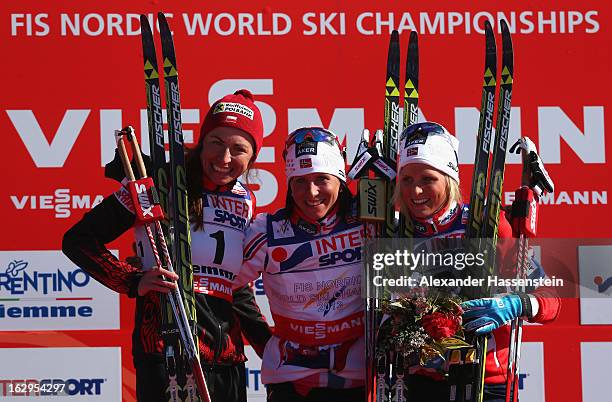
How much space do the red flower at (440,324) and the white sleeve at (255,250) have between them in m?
0.63

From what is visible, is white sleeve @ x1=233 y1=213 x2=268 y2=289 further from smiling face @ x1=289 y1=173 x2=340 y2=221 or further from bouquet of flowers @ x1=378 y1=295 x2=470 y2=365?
bouquet of flowers @ x1=378 y1=295 x2=470 y2=365

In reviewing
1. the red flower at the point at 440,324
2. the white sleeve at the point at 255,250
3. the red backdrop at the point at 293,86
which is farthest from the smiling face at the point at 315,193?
the red backdrop at the point at 293,86

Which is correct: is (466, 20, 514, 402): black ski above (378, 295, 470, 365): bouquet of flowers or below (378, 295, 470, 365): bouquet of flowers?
above

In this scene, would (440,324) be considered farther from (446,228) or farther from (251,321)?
(251,321)

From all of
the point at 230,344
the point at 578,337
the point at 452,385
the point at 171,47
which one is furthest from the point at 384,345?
the point at 578,337

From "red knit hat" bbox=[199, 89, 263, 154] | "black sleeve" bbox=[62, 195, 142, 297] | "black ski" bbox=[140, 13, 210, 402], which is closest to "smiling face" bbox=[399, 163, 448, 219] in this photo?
"red knit hat" bbox=[199, 89, 263, 154]

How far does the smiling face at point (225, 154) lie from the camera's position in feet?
12.0

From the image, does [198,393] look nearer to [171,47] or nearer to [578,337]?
[171,47]

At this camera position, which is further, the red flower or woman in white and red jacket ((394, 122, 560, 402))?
woman in white and red jacket ((394, 122, 560, 402))

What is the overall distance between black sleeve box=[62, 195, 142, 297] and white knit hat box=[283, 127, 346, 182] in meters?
0.58

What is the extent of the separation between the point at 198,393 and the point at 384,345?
2.22 ft

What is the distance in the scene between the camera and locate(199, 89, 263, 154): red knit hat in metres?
3.67

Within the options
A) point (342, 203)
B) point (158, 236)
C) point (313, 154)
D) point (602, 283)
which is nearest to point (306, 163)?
point (313, 154)

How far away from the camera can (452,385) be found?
339 cm
